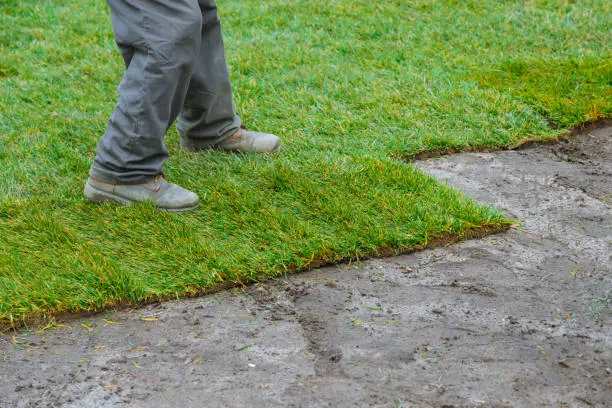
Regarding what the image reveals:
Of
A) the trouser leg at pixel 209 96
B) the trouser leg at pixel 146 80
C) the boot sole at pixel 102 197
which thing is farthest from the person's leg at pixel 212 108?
the boot sole at pixel 102 197

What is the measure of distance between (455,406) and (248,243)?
1222mm

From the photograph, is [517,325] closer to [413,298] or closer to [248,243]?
[413,298]

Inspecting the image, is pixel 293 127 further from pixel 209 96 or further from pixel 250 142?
pixel 209 96

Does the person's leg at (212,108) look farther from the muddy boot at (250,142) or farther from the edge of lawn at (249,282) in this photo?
the edge of lawn at (249,282)

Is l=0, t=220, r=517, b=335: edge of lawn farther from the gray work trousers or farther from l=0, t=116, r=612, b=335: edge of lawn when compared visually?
the gray work trousers

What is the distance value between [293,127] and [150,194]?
118 centimetres

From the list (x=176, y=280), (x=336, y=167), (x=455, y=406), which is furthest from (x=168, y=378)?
(x=336, y=167)

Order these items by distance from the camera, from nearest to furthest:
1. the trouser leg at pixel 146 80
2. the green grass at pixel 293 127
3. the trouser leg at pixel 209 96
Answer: the green grass at pixel 293 127, the trouser leg at pixel 146 80, the trouser leg at pixel 209 96

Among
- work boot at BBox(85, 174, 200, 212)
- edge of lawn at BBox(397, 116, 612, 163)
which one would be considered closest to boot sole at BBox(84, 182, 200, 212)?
work boot at BBox(85, 174, 200, 212)

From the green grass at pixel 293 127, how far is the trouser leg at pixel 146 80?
0.22 m

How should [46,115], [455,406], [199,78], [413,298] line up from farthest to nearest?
1. [46,115]
2. [199,78]
3. [413,298]
4. [455,406]

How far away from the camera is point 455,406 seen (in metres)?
2.27

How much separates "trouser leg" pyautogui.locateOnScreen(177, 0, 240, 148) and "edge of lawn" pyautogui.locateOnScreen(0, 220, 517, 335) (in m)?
1.18

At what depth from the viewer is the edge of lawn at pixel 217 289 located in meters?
2.76
